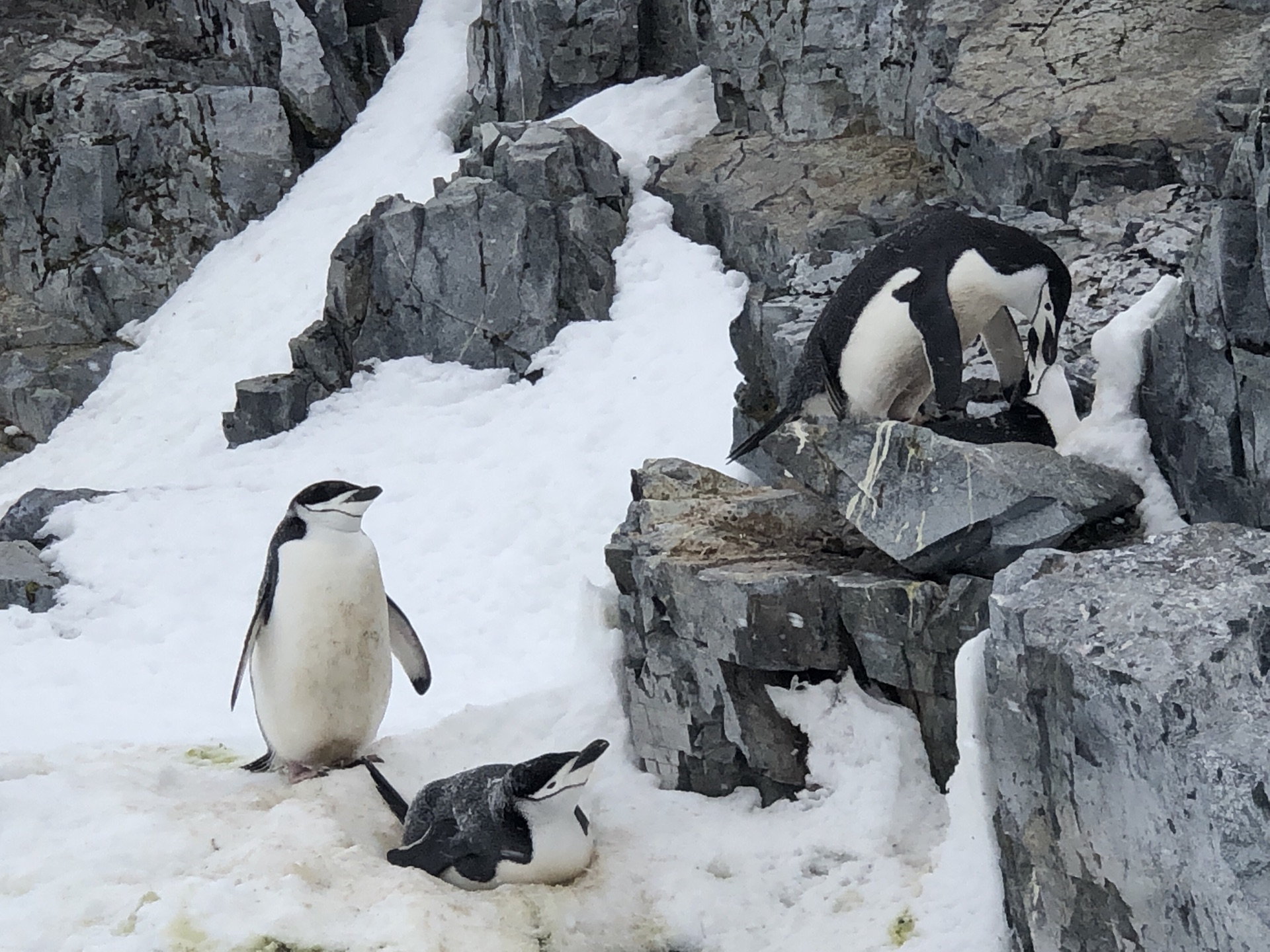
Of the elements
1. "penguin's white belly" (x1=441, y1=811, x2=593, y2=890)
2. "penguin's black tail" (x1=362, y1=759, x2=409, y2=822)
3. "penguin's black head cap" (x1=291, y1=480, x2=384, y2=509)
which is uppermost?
"penguin's black head cap" (x1=291, y1=480, x2=384, y2=509)

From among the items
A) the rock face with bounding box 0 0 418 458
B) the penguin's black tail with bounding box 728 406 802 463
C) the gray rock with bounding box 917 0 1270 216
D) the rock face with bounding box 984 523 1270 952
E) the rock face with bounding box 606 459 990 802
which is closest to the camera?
the rock face with bounding box 984 523 1270 952

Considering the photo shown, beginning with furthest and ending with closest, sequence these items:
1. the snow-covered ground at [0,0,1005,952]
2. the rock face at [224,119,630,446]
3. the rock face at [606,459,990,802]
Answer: the rock face at [224,119,630,446], the rock face at [606,459,990,802], the snow-covered ground at [0,0,1005,952]

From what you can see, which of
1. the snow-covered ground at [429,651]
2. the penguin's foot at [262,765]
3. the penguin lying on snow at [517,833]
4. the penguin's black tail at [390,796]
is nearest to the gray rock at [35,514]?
the snow-covered ground at [429,651]

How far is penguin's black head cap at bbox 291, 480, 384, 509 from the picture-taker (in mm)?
3980

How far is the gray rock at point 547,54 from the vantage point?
11.6 metres

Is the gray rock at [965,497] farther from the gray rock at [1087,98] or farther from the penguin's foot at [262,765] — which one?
the gray rock at [1087,98]

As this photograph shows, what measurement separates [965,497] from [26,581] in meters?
5.75

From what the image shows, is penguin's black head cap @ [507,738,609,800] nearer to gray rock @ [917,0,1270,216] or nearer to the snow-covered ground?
the snow-covered ground

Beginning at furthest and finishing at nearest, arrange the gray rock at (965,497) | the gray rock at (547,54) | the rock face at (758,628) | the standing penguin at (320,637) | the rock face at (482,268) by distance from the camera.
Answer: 1. the gray rock at (547,54)
2. the rock face at (482,268)
3. the standing penguin at (320,637)
4. the rock face at (758,628)
5. the gray rock at (965,497)

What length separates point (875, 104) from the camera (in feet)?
32.3

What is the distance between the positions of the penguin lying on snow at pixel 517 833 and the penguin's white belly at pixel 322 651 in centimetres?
75

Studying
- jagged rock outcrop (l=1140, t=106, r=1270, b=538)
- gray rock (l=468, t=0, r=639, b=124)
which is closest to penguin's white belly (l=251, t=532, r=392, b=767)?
jagged rock outcrop (l=1140, t=106, r=1270, b=538)

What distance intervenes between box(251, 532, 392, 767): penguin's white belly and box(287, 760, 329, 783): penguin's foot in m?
0.05

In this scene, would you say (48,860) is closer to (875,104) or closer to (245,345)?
(245,345)
